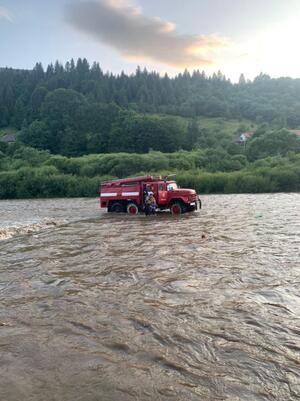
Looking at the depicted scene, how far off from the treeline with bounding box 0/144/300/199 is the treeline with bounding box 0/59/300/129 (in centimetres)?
3841

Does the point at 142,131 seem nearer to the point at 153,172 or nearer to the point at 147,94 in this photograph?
the point at 153,172

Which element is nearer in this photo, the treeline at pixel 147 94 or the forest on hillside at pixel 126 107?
the forest on hillside at pixel 126 107

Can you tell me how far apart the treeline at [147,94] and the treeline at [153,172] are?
38.4m

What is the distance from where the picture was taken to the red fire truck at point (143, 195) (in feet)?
66.2

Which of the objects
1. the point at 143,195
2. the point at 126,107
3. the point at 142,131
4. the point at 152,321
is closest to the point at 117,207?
the point at 143,195

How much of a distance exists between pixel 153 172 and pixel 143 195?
29703 mm

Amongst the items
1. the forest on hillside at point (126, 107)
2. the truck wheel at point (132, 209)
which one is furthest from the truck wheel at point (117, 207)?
the forest on hillside at point (126, 107)

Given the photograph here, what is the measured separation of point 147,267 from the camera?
954 centimetres

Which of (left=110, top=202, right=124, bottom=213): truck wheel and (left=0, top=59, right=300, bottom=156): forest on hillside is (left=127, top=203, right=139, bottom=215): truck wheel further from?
(left=0, top=59, right=300, bottom=156): forest on hillside

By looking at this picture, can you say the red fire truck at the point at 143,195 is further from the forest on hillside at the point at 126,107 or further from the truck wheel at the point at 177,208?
the forest on hillside at the point at 126,107

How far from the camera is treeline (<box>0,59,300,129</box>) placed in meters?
104

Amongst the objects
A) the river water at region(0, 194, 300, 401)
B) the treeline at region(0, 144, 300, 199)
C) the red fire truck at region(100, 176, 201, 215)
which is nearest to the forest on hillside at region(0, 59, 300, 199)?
the treeline at region(0, 144, 300, 199)

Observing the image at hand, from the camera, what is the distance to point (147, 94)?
117 m

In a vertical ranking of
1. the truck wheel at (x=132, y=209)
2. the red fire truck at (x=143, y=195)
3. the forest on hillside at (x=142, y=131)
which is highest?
the forest on hillside at (x=142, y=131)
